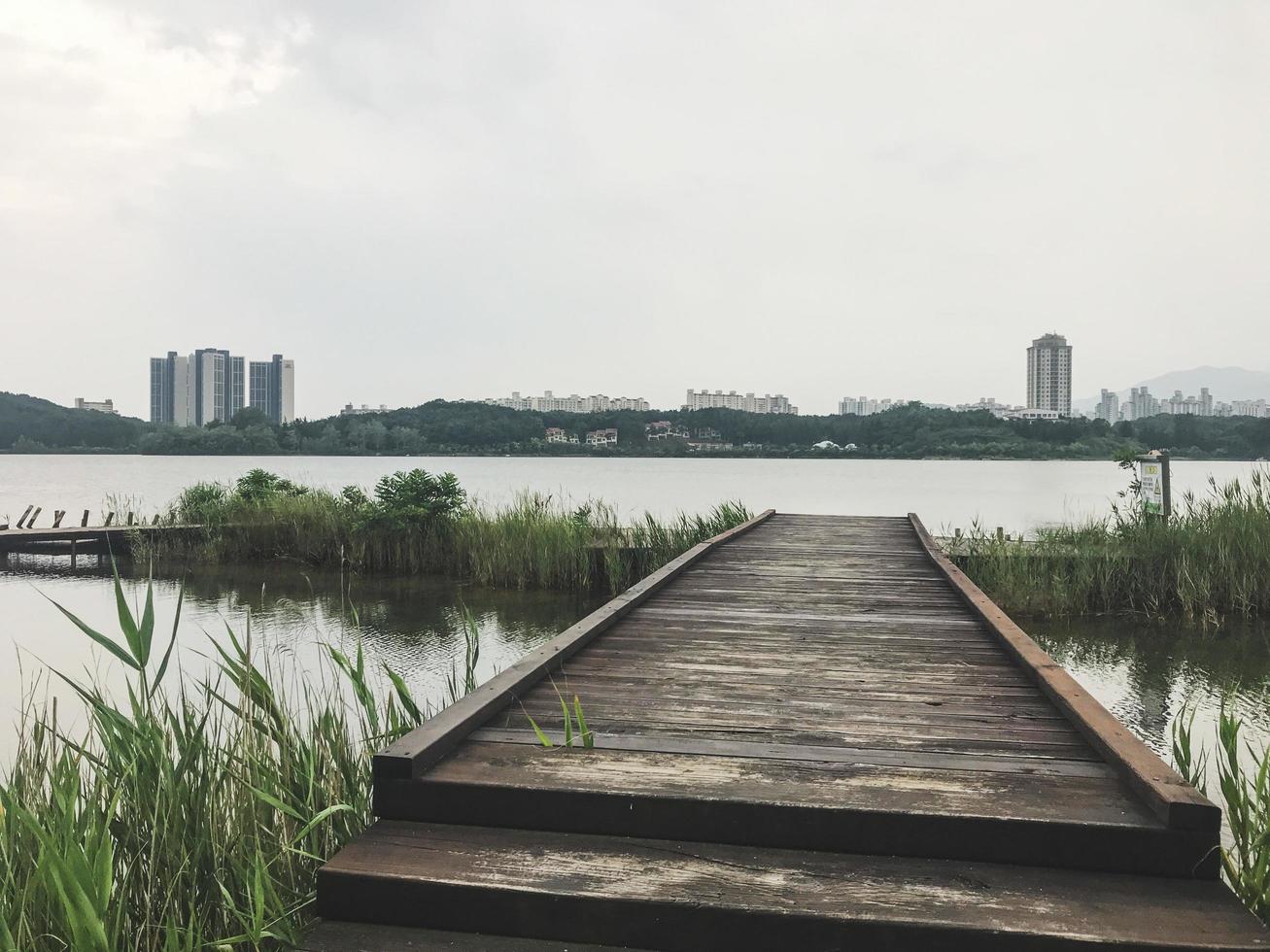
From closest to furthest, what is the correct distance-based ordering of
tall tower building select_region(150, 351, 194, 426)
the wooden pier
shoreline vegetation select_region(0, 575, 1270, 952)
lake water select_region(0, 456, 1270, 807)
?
shoreline vegetation select_region(0, 575, 1270, 952) → lake water select_region(0, 456, 1270, 807) → the wooden pier → tall tower building select_region(150, 351, 194, 426)

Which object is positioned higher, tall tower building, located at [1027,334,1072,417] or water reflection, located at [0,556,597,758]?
tall tower building, located at [1027,334,1072,417]

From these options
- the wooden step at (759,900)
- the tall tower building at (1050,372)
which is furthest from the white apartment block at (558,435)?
the wooden step at (759,900)

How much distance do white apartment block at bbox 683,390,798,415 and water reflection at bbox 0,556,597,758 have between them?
7119 cm

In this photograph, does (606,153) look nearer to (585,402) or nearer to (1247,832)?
(1247,832)

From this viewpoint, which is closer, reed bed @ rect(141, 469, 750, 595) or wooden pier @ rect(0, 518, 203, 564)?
reed bed @ rect(141, 469, 750, 595)

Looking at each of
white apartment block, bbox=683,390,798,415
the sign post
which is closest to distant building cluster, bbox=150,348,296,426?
white apartment block, bbox=683,390,798,415

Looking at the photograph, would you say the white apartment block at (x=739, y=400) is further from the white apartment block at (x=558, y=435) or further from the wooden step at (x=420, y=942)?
the wooden step at (x=420, y=942)

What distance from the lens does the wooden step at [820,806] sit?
1.85 metres

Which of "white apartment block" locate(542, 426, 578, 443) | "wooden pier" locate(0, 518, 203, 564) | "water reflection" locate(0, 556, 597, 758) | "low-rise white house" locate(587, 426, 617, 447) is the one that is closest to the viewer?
"water reflection" locate(0, 556, 597, 758)

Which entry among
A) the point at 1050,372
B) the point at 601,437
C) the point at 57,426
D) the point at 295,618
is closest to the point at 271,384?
the point at 57,426

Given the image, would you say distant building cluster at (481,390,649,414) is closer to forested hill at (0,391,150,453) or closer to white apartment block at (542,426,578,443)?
white apartment block at (542,426,578,443)

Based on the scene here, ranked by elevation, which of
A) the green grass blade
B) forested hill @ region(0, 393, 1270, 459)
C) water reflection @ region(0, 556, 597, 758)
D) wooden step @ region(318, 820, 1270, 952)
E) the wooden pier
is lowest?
water reflection @ region(0, 556, 597, 758)

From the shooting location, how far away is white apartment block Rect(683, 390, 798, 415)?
85812 millimetres

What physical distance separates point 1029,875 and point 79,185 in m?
→ 23.4
